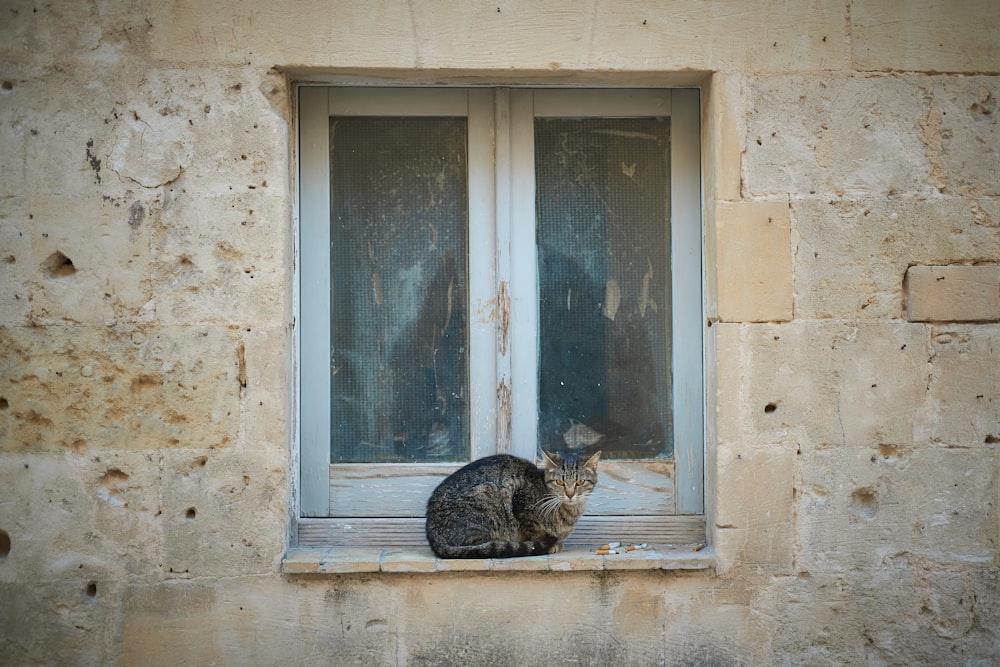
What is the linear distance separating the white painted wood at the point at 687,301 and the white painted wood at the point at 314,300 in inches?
59.1

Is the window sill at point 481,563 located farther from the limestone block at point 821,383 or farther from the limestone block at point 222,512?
the limestone block at point 821,383

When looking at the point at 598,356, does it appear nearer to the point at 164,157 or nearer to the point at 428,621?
the point at 428,621

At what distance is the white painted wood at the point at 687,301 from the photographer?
4.57 metres

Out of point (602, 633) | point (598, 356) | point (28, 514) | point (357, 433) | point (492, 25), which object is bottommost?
point (602, 633)

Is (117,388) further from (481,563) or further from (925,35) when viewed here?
(925,35)

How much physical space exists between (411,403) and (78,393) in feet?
4.42

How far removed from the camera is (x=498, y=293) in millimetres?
4555

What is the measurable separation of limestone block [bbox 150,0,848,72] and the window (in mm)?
336

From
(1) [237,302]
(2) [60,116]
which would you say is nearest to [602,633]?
(1) [237,302]

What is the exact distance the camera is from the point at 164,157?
421 centimetres

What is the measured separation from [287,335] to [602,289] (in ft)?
4.47

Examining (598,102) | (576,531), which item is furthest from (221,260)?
(576,531)

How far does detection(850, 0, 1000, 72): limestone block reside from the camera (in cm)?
428

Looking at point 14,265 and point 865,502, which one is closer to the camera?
point 14,265
